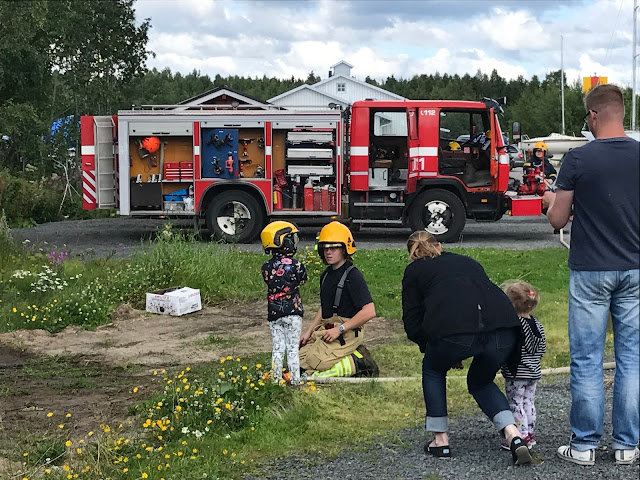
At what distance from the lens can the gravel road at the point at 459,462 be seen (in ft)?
15.7

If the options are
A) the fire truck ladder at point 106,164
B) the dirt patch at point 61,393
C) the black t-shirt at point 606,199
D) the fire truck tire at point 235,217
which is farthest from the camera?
the fire truck ladder at point 106,164

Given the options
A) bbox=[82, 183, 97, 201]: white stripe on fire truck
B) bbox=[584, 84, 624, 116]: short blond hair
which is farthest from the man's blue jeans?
bbox=[82, 183, 97, 201]: white stripe on fire truck

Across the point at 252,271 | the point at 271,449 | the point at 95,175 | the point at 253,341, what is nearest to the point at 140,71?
the point at 95,175

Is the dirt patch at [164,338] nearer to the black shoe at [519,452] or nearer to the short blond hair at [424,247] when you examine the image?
the short blond hair at [424,247]

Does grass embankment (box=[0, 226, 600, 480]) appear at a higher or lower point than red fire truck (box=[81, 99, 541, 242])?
lower

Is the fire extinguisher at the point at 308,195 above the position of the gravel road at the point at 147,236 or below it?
above

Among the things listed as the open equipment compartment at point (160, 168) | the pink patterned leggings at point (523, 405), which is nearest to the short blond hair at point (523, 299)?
the pink patterned leggings at point (523, 405)

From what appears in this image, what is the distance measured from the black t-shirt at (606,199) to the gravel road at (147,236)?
10124 mm

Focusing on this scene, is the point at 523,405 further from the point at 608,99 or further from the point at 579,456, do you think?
the point at 608,99

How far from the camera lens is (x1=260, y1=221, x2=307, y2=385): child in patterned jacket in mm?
6441

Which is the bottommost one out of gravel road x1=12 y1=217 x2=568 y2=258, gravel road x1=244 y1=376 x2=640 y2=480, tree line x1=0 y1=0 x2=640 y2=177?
gravel road x1=244 y1=376 x2=640 y2=480

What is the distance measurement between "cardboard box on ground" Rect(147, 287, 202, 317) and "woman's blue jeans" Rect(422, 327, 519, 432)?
543 centimetres

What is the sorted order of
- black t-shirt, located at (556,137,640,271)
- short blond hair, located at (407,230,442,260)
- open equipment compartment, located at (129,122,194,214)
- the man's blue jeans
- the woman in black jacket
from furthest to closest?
open equipment compartment, located at (129,122,194,214) → short blond hair, located at (407,230,442,260) → the woman in black jacket → the man's blue jeans → black t-shirt, located at (556,137,640,271)

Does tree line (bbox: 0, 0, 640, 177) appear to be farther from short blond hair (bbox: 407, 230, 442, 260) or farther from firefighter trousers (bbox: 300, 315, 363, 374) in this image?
short blond hair (bbox: 407, 230, 442, 260)
